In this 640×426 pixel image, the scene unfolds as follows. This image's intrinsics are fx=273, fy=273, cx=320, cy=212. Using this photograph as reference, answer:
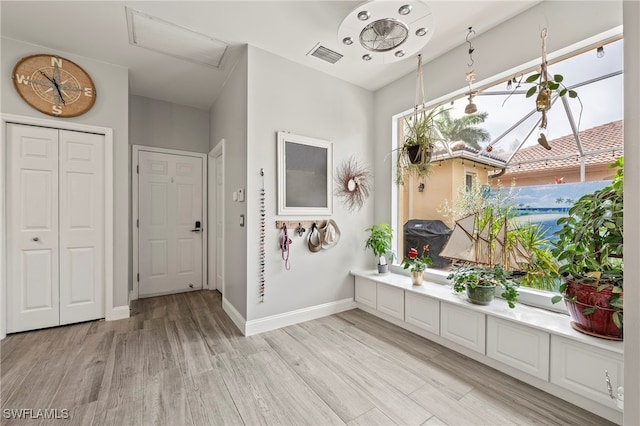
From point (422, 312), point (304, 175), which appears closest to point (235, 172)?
point (304, 175)

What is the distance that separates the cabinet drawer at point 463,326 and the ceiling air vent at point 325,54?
2575 mm

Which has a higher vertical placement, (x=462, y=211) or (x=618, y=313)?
(x=462, y=211)

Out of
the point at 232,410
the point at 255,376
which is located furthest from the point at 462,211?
the point at 232,410

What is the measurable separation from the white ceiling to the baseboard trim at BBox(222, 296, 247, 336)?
2.62 m

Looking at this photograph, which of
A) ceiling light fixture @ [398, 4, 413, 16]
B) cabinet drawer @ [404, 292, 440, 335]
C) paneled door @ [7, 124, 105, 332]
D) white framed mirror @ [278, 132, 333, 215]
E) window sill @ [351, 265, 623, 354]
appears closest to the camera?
window sill @ [351, 265, 623, 354]

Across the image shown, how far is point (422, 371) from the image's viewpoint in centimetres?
201

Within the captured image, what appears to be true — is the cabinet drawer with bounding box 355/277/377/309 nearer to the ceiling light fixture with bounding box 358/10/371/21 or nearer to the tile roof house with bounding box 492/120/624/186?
the tile roof house with bounding box 492/120/624/186

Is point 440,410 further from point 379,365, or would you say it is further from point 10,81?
point 10,81

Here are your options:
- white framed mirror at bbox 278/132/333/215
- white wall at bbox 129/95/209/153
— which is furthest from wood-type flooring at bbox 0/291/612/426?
white wall at bbox 129/95/209/153

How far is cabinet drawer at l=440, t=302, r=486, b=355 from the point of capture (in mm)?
2109

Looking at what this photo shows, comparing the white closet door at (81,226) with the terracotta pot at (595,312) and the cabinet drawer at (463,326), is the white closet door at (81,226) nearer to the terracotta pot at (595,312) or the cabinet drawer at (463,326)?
the cabinet drawer at (463,326)

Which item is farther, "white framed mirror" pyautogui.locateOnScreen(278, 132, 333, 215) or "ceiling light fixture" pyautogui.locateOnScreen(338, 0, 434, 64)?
"white framed mirror" pyautogui.locateOnScreen(278, 132, 333, 215)

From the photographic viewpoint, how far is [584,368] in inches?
63.6

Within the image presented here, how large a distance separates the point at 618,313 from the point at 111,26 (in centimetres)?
414
